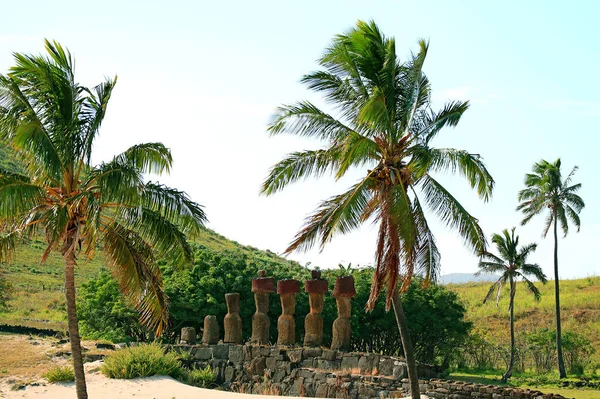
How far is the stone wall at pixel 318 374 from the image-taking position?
21.2 meters

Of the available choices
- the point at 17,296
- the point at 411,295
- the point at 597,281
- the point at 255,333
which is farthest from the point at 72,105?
the point at 597,281

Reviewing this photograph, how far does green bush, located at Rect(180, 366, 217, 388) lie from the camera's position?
25173mm

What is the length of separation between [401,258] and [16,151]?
905cm

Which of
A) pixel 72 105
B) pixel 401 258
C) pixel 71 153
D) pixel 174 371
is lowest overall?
pixel 174 371

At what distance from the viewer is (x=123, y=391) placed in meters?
22.7

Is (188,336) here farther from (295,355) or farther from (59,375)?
(59,375)

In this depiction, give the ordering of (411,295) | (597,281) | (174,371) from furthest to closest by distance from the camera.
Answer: (597,281)
(411,295)
(174,371)

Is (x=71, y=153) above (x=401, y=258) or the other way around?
above

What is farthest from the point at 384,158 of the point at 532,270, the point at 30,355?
the point at 532,270

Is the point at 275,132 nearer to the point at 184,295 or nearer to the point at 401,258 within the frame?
the point at 401,258

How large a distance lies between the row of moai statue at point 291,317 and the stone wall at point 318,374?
579mm

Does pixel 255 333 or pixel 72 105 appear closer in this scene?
pixel 72 105

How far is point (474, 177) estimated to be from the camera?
18906 millimetres

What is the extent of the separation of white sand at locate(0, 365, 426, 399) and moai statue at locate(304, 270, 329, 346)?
355 cm
